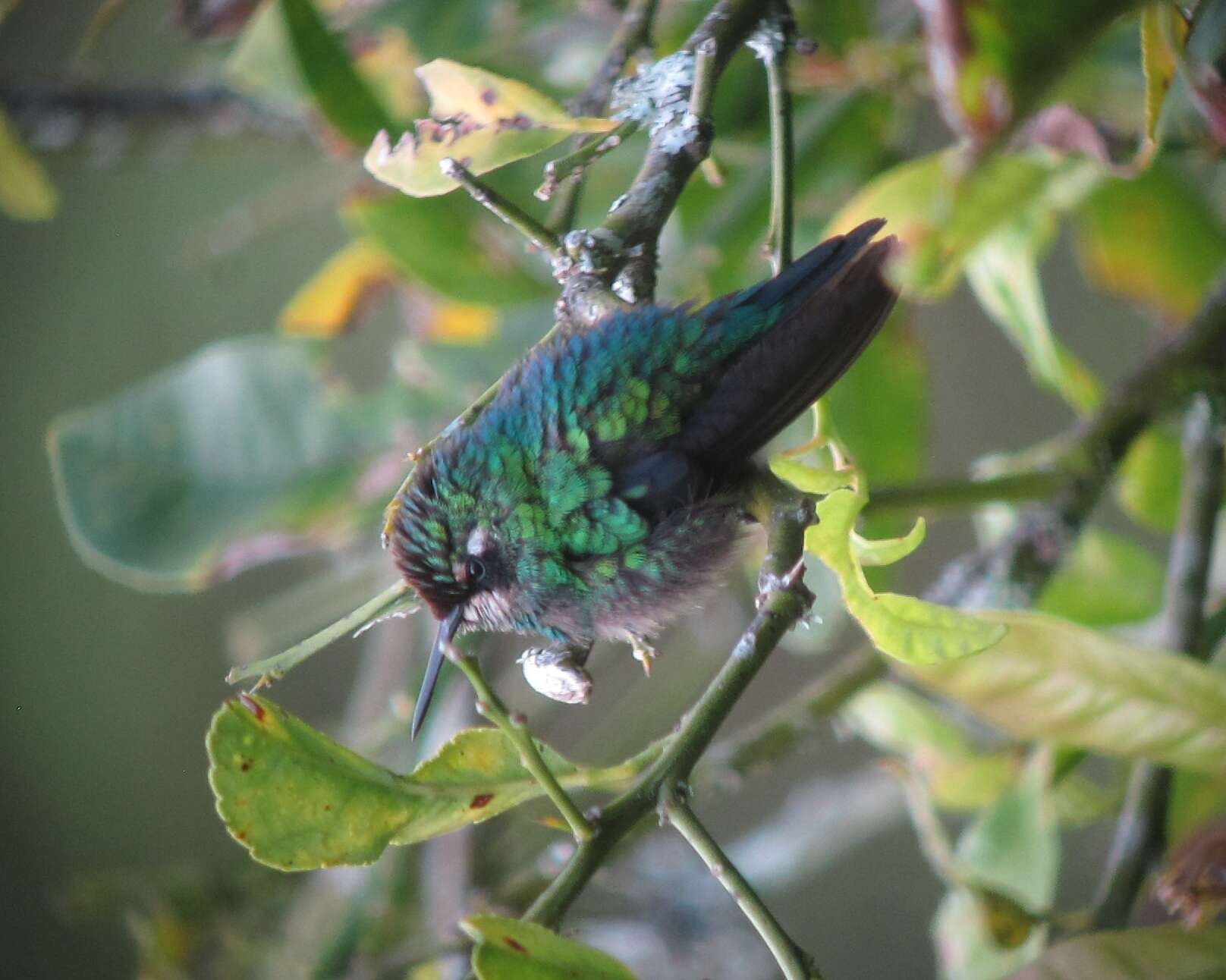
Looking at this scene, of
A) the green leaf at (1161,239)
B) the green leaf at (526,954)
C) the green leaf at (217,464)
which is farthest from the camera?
the green leaf at (1161,239)

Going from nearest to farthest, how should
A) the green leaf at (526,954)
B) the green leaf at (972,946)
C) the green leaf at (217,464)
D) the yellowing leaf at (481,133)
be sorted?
the green leaf at (526,954)
the yellowing leaf at (481,133)
the green leaf at (972,946)
the green leaf at (217,464)

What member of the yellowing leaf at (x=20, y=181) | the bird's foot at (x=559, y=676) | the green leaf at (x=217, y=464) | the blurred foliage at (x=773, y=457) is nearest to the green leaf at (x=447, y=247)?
the blurred foliage at (x=773, y=457)

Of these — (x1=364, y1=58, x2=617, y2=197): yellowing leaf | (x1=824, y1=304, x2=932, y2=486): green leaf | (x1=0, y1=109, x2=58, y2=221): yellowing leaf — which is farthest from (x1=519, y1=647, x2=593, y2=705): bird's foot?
(x1=0, y1=109, x2=58, y2=221): yellowing leaf

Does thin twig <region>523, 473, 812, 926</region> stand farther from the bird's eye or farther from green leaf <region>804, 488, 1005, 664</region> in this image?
the bird's eye

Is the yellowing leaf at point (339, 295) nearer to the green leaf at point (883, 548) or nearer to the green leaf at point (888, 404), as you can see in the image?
the green leaf at point (888, 404)

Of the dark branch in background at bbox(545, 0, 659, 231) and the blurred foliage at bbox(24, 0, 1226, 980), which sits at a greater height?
the dark branch in background at bbox(545, 0, 659, 231)

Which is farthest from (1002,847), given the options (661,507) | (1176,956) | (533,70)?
(533,70)

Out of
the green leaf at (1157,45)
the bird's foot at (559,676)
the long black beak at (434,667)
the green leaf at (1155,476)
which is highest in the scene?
the green leaf at (1157,45)
